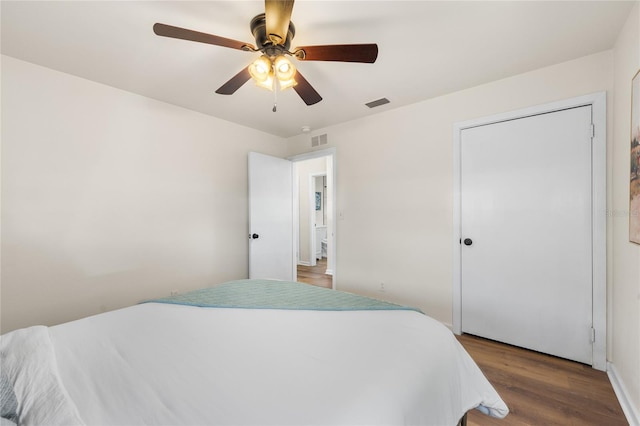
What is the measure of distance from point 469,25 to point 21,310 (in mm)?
3864

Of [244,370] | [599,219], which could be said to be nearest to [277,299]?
[244,370]

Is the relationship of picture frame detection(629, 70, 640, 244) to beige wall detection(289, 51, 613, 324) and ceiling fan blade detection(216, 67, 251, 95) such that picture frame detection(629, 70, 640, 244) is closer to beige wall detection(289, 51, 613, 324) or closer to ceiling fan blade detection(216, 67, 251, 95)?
beige wall detection(289, 51, 613, 324)

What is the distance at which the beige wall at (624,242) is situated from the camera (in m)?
1.55

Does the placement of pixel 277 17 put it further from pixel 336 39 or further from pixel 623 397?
pixel 623 397

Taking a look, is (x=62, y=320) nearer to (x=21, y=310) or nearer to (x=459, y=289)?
(x=21, y=310)

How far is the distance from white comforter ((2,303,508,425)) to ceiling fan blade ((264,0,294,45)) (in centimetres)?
151

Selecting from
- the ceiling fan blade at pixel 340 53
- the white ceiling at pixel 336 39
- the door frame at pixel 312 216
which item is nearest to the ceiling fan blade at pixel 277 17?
the ceiling fan blade at pixel 340 53

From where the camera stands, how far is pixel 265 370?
38.1 inches

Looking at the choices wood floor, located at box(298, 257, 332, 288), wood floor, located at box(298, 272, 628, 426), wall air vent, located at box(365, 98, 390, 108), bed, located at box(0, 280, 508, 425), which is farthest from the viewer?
wood floor, located at box(298, 257, 332, 288)

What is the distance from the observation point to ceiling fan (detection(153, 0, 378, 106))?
1346 millimetres

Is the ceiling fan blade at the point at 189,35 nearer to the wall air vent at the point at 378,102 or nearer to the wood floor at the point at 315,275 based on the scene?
the wall air vent at the point at 378,102

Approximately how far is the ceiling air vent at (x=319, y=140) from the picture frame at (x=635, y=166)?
2.79 metres

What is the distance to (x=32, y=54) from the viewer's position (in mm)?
2043

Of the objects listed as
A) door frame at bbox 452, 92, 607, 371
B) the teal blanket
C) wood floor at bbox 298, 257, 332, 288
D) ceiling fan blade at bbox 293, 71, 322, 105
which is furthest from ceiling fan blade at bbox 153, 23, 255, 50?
wood floor at bbox 298, 257, 332, 288
